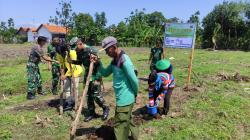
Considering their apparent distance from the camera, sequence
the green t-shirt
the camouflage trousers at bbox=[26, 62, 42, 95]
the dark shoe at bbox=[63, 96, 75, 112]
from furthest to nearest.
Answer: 1. the green t-shirt
2. the camouflage trousers at bbox=[26, 62, 42, 95]
3. the dark shoe at bbox=[63, 96, 75, 112]

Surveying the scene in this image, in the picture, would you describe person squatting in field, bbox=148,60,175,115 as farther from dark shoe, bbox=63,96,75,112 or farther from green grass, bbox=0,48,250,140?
dark shoe, bbox=63,96,75,112

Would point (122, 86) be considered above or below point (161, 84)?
above

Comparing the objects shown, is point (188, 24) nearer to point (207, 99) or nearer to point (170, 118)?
point (207, 99)

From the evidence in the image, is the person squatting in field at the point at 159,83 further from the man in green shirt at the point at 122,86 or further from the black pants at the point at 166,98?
the man in green shirt at the point at 122,86

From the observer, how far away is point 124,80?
17.7 feet

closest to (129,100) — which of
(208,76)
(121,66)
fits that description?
(121,66)

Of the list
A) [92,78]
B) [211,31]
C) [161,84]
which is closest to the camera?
[92,78]

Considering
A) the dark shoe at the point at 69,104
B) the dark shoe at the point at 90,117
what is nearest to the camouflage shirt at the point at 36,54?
the dark shoe at the point at 69,104

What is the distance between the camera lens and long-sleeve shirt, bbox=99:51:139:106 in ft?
17.2

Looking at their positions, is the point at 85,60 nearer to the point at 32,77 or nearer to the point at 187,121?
the point at 187,121

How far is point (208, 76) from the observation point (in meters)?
13.0

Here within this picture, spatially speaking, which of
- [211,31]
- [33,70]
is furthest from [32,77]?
[211,31]

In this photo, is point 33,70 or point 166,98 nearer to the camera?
point 166,98

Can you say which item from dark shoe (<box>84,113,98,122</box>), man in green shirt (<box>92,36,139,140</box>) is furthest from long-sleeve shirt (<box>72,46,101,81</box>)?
man in green shirt (<box>92,36,139,140</box>)
